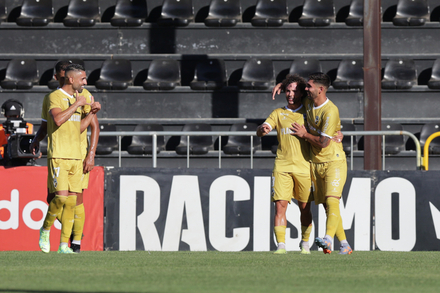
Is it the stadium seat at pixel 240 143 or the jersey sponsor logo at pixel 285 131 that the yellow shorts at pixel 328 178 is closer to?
the jersey sponsor logo at pixel 285 131

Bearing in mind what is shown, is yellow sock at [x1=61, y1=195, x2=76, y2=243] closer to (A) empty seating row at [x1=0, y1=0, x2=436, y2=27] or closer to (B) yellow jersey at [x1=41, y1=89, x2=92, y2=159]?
(B) yellow jersey at [x1=41, y1=89, x2=92, y2=159]

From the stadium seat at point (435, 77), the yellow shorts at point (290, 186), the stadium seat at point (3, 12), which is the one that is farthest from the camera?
the stadium seat at point (3, 12)

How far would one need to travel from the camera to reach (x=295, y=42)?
1345cm

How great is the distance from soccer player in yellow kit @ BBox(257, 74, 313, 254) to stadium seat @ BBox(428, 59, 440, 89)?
5901mm

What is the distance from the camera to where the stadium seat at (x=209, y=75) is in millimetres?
12578

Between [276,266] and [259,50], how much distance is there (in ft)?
27.4

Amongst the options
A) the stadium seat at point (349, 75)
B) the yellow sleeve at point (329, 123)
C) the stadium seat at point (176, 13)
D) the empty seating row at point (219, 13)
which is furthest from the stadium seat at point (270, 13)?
the yellow sleeve at point (329, 123)

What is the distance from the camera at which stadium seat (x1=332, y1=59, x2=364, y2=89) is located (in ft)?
40.6

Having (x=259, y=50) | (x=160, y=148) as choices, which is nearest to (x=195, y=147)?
(x=160, y=148)

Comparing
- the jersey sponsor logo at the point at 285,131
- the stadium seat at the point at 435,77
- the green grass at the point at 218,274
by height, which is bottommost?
the green grass at the point at 218,274

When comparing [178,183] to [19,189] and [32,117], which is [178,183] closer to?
[19,189]

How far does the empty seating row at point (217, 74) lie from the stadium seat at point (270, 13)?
94cm

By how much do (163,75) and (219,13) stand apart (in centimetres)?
184

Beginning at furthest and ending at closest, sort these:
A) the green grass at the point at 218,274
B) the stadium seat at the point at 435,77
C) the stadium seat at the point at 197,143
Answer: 1. the stadium seat at the point at 435,77
2. the stadium seat at the point at 197,143
3. the green grass at the point at 218,274
